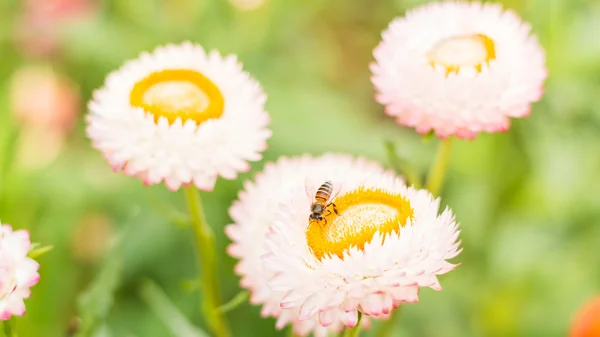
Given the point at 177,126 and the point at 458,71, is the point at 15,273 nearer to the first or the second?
the point at 177,126

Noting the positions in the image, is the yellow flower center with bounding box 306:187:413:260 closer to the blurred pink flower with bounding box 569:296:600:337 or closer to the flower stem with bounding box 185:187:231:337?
the flower stem with bounding box 185:187:231:337

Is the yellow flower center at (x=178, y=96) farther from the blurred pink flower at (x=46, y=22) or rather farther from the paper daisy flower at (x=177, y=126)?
the blurred pink flower at (x=46, y=22)

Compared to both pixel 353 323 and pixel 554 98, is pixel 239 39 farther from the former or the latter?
pixel 353 323

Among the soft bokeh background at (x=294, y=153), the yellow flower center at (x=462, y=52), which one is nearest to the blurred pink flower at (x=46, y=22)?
the soft bokeh background at (x=294, y=153)

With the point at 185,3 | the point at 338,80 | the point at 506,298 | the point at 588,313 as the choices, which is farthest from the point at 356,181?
the point at 338,80

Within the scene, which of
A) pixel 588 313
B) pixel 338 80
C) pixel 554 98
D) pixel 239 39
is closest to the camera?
pixel 588 313

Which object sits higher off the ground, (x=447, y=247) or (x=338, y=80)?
(x=338, y=80)
